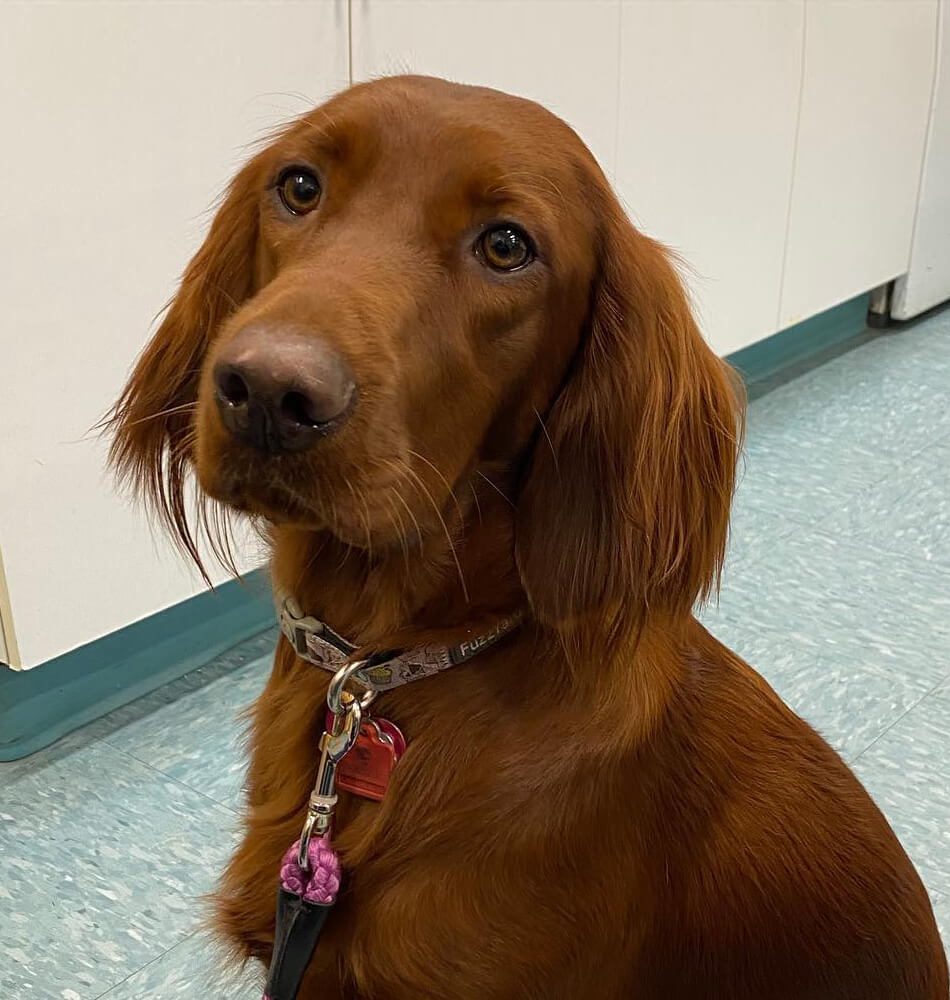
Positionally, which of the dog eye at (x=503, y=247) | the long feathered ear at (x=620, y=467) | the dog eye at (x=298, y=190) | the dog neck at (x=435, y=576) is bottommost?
the dog neck at (x=435, y=576)

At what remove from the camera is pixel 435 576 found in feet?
3.62

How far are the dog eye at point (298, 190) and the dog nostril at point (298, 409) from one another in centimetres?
26

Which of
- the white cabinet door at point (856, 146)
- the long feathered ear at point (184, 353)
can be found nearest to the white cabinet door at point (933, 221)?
the white cabinet door at point (856, 146)

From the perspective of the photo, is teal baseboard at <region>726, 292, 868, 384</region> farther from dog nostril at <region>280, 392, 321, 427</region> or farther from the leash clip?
dog nostril at <region>280, 392, 321, 427</region>

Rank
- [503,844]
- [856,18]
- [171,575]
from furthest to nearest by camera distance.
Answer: [856,18] < [171,575] < [503,844]

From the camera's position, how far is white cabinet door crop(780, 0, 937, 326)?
315cm

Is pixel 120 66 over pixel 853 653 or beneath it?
over

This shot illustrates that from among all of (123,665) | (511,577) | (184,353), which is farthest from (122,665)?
(511,577)

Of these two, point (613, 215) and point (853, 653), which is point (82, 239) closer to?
point (613, 215)

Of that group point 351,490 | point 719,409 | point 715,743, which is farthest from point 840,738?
point 351,490

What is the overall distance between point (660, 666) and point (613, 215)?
15.1 inches

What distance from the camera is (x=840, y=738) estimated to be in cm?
205

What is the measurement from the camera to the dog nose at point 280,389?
33.1 inches

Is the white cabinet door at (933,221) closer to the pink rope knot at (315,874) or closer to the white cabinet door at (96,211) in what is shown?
the white cabinet door at (96,211)
